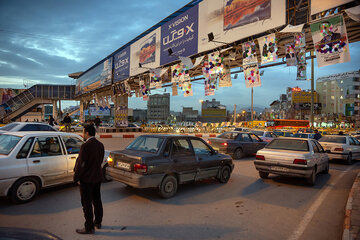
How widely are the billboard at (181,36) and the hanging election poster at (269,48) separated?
14.4 ft

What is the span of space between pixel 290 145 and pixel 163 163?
466 centimetres

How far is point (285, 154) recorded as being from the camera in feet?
23.0

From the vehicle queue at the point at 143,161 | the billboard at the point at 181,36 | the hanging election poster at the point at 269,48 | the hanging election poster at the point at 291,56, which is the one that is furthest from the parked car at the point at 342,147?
the billboard at the point at 181,36

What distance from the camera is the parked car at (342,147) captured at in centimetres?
1127

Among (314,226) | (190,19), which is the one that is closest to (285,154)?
(314,226)

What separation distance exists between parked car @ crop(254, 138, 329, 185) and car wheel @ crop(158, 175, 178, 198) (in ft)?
10.9

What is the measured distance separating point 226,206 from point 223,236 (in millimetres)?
1448

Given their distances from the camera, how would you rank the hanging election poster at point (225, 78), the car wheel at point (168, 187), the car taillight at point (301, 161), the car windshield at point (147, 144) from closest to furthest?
1. the car wheel at point (168, 187)
2. the car windshield at point (147, 144)
3. the car taillight at point (301, 161)
4. the hanging election poster at point (225, 78)

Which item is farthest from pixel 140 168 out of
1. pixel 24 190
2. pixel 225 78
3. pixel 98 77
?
pixel 98 77

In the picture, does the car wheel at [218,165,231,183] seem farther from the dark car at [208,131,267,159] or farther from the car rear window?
the car rear window

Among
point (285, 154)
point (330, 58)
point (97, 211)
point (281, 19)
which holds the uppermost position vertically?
point (281, 19)

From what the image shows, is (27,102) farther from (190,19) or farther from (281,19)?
(281,19)

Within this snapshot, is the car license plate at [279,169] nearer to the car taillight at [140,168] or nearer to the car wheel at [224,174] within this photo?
the car wheel at [224,174]

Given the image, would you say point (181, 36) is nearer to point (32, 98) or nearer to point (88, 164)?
point (88, 164)
